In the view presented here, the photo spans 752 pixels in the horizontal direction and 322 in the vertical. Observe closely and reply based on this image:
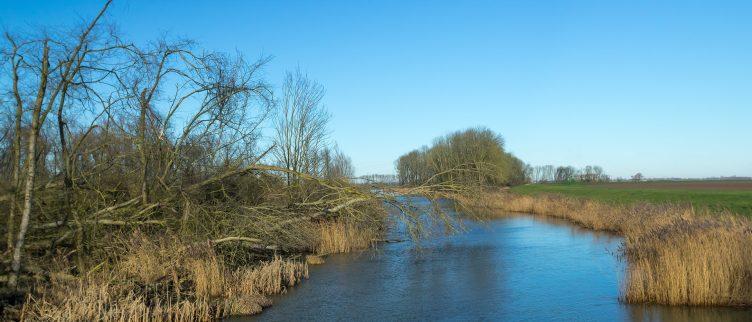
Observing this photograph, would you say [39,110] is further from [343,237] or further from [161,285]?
[343,237]

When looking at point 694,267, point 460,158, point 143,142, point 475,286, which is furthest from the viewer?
point 460,158

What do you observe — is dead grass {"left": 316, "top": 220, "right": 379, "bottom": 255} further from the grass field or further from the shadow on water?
the grass field

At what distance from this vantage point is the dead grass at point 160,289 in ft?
27.2

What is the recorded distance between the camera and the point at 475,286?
1216 cm

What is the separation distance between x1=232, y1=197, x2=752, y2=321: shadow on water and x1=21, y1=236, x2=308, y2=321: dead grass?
538 mm

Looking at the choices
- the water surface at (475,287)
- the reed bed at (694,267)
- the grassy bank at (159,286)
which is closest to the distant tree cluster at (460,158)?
the water surface at (475,287)

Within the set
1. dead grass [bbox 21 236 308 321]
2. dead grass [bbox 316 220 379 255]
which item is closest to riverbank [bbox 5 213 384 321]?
dead grass [bbox 21 236 308 321]

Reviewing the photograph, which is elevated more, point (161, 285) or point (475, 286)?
point (161, 285)

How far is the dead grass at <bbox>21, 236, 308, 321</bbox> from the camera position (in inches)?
327

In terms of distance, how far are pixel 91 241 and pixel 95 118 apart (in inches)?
99.1

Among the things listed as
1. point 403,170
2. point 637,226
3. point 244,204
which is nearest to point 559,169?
point 403,170

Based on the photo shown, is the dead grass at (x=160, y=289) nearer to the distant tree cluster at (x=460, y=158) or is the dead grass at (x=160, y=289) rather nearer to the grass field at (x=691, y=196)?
the distant tree cluster at (x=460, y=158)

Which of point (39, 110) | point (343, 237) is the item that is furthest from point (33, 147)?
point (343, 237)

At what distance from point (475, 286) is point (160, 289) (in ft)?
21.9
